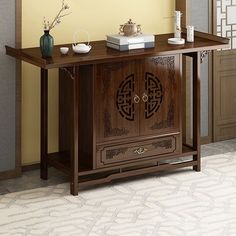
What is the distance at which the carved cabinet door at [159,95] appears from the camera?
213 inches

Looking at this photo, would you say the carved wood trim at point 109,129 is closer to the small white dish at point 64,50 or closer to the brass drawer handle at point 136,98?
the brass drawer handle at point 136,98

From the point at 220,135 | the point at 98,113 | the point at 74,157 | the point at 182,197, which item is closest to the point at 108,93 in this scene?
the point at 98,113

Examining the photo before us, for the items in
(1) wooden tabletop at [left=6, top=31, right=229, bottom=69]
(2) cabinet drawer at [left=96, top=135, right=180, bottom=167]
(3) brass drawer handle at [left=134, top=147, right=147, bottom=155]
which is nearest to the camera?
(1) wooden tabletop at [left=6, top=31, right=229, bottom=69]

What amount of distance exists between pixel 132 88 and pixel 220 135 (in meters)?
1.37

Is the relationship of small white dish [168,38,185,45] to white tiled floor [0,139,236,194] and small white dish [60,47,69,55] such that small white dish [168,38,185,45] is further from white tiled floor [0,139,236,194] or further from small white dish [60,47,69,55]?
white tiled floor [0,139,236,194]

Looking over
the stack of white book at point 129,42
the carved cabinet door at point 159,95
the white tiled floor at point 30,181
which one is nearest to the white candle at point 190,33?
the carved cabinet door at point 159,95

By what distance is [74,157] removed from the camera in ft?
17.1

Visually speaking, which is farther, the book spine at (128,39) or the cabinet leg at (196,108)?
the cabinet leg at (196,108)

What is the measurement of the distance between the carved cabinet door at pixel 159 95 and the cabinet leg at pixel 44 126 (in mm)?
663

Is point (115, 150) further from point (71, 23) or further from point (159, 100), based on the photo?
point (71, 23)

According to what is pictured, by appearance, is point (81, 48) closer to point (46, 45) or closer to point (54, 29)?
point (46, 45)

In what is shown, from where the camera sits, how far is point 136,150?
5.48 m

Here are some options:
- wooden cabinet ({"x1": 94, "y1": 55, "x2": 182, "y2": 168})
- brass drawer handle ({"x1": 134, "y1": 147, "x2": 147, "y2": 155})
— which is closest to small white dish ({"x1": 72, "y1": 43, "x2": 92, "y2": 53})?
wooden cabinet ({"x1": 94, "y1": 55, "x2": 182, "y2": 168})

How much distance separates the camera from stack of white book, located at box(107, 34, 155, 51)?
17.5 feet
